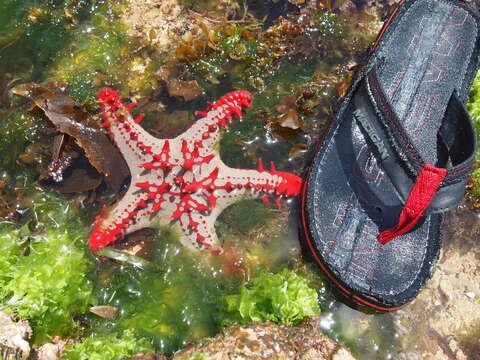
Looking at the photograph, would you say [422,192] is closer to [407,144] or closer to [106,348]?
[407,144]

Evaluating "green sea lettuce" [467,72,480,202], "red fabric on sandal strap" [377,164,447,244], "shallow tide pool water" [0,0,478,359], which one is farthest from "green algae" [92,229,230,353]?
"green sea lettuce" [467,72,480,202]

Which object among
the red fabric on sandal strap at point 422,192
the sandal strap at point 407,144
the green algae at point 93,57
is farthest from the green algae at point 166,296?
the green algae at point 93,57

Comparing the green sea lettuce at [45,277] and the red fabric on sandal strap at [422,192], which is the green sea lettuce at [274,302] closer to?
the red fabric on sandal strap at [422,192]

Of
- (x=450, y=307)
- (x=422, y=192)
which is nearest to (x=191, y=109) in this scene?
(x=422, y=192)

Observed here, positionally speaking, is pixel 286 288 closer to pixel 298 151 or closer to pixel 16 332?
pixel 298 151

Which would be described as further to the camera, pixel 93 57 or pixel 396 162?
pixel 93 57
